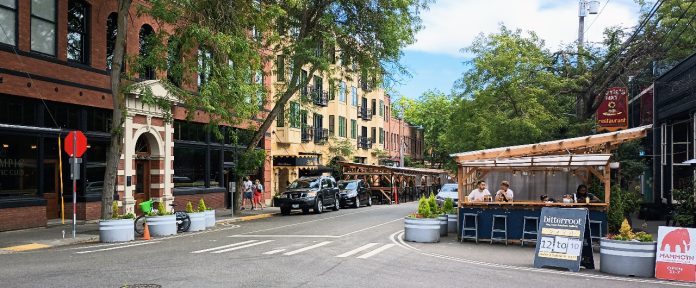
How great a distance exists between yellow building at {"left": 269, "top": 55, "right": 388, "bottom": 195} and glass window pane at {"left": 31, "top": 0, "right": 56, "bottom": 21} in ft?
33.2

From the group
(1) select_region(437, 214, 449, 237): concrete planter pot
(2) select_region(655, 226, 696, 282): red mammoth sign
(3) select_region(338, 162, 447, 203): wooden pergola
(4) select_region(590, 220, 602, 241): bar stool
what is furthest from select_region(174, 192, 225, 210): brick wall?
(2) select_region(655, 226, 696, 282): red mammoth sign

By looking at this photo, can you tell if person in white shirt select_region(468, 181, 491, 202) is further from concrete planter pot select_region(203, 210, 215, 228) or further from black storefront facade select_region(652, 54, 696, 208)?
concrete planter pot select_region(203, 210, 215, 228)

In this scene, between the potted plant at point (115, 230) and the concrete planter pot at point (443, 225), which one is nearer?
the potted plant at point (115, 230)

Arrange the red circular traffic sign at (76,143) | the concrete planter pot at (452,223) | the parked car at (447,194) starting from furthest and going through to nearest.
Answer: the parked car at (447,194), the concrete planter pot at (452,223), the red circular traffic sign at (76,143)

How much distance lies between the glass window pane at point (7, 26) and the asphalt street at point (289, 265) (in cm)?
738

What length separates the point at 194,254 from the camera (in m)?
13.4

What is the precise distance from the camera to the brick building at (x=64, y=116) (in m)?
19.0

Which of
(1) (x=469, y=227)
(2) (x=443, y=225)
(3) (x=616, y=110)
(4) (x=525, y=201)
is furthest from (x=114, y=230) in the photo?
(3) (x=616, y=110)

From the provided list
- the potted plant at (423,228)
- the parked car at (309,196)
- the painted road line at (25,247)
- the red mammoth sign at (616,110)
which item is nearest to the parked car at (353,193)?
the parked car at (309,196)

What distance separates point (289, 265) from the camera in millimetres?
11508

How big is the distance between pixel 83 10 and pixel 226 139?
479 inches

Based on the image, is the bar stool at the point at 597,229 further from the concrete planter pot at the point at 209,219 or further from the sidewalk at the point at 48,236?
the sidewalk at the point at 48,236

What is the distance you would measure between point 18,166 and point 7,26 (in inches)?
173

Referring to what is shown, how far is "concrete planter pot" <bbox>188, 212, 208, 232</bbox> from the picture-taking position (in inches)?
785
